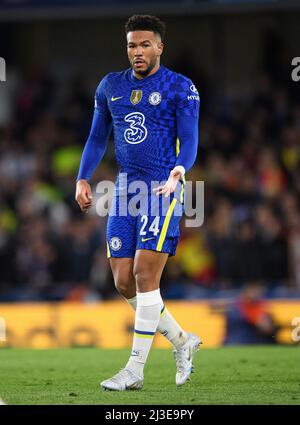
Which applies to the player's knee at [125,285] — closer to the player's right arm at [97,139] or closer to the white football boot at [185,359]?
the white football boot at [185,359]

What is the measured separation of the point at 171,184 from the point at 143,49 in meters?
1.03

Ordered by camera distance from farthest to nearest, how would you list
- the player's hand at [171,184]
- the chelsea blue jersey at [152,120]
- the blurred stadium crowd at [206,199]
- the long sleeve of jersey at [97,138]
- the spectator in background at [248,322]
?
1. the blurred stadium crowd at [206,199]
2. the spectator in background at [248,322]
3. the long sleeve of jersey at [97,138]
4. the chelsea blue jersey at [152,120]
5. the player's hand at [171,184]

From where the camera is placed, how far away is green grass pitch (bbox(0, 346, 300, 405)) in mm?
6371

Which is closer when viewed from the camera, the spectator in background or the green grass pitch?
the green grass pitch

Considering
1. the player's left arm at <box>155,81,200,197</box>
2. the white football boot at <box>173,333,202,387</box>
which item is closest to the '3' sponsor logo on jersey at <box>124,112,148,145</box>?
the player's left arm at <box>155,81,200,197</box>

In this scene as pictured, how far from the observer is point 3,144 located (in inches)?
684

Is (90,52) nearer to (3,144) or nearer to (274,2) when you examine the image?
(3,144)

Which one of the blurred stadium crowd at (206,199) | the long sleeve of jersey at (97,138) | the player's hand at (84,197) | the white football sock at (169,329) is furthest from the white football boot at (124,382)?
the blurred stadium crowd at (206,199)

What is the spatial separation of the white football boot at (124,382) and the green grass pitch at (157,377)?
0.07 metres

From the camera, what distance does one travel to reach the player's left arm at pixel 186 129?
683 cm

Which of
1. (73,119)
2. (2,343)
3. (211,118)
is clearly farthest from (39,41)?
(2,343)

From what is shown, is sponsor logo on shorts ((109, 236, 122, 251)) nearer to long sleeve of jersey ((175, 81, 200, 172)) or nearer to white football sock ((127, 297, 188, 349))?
white football sock ((127, 297, 188, 349))

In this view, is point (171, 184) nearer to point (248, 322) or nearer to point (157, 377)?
point (157, 377)
